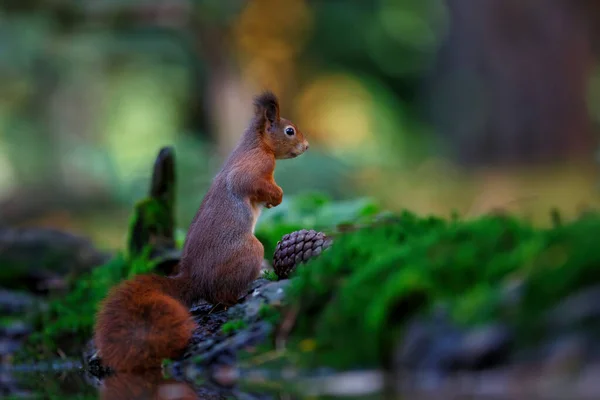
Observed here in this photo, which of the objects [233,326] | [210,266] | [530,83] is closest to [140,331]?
[233,326]

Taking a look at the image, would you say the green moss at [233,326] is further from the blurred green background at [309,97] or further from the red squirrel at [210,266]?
the blurred green background at [309,97]

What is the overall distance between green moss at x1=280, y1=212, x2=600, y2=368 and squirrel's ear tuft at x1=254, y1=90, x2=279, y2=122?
4.19ft

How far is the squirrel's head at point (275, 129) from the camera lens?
4074 millimetres

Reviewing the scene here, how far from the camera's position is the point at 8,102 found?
1512 centimetres

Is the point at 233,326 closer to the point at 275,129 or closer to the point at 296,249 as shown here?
the point at 296,249

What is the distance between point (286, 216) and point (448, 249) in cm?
296

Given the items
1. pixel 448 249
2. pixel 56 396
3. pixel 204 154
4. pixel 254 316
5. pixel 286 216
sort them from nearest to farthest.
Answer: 1. pixel 448 249
2. pixel 56 396
3. pixel 254 316
4. pixel 286 216
5. pixel 204 154

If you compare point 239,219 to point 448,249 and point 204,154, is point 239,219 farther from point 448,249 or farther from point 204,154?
point 204,154

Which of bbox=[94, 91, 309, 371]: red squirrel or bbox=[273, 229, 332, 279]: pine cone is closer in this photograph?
bbox=[94, 91, 309, 371]: red squirrel

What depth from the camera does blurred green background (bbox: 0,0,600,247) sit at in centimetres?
1120

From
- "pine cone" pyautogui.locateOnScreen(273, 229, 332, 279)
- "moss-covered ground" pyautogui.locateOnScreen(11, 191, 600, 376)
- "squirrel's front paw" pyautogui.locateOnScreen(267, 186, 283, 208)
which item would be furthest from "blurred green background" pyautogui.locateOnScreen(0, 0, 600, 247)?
"moss-covered ground" pyautogui.locateOnScreen(11, 191, 600, 376)

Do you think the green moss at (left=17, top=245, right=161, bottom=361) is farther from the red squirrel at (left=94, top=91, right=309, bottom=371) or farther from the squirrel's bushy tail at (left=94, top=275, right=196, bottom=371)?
the squirrel's bushy tail at (left=94, top=275, right=196, bottom=371)

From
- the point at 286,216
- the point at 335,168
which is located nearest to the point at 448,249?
the point at 286,216

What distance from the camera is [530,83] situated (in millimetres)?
12039
